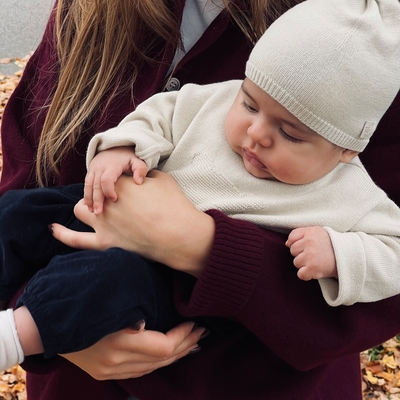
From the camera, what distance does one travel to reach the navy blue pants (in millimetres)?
1064

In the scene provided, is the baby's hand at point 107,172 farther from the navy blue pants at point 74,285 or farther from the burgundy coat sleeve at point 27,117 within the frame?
the burgundy coat sleeve at point 27,117

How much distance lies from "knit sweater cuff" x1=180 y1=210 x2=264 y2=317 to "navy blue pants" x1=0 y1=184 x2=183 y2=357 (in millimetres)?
111

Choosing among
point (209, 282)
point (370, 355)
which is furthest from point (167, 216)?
point (370, 355)

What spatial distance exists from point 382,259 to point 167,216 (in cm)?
50

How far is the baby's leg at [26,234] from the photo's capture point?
1.28m

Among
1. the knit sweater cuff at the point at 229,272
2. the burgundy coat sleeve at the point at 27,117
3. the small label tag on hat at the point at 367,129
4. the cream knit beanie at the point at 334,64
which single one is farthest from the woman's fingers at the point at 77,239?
the small label tag on hat at the point at 367,129

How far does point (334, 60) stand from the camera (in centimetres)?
112

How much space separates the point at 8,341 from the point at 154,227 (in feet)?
1.27

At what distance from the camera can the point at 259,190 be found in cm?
130

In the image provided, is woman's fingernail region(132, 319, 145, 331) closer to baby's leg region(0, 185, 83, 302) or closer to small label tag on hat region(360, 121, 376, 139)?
baby's leg region(0, 185, 83, 302)

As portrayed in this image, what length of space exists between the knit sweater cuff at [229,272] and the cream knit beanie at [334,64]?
0.96ft

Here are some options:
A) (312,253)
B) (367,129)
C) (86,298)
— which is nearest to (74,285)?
(86,298)

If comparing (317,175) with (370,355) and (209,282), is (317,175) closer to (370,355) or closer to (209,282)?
(209,282)

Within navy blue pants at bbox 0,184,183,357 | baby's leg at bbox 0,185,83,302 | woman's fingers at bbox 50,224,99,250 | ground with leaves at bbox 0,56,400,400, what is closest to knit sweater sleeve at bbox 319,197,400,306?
navy blue pants at bbox 0,184,183,357
